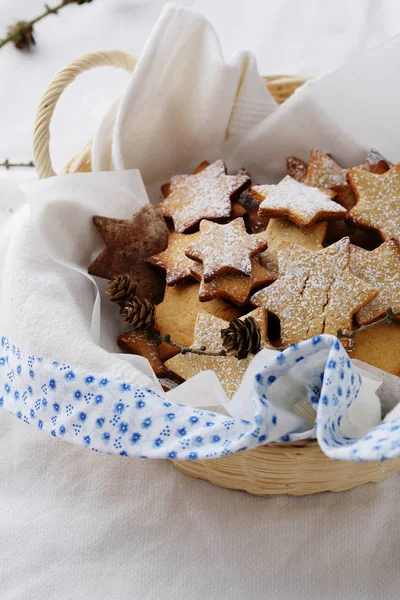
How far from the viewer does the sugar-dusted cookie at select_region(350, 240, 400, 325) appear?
0.91 metres

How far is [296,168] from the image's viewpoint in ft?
3.79

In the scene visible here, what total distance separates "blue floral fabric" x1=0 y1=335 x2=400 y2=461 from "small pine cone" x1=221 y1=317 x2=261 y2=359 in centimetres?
8

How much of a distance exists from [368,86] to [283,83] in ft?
0.69

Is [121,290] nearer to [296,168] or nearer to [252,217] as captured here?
[252,217]

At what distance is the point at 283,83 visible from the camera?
1312 mm

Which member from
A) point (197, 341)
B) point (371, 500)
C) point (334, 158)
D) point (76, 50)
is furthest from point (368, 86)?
point (76, 50)

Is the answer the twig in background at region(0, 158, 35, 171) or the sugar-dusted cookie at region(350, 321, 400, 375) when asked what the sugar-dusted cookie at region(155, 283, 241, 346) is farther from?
the twig in background at region(0, 158, 35, 171)

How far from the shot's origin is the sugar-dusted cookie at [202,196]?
1044mm

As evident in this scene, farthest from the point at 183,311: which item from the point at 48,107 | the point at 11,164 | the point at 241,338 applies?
the point at 11,164

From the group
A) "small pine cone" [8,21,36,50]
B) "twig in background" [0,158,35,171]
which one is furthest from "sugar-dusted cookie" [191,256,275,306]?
"small pine cone" [8,21,36,50]

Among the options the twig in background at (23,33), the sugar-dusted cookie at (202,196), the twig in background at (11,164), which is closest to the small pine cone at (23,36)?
the twig in background at (23,33)

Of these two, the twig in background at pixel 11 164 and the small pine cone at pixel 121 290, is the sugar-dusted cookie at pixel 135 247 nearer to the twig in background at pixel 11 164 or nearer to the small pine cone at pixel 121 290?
the small pine cone at pixel 121 290

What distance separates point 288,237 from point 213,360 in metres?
0.24

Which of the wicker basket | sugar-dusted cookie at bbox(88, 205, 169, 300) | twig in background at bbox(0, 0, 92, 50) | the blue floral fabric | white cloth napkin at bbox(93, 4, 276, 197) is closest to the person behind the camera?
the blue floral fabric
